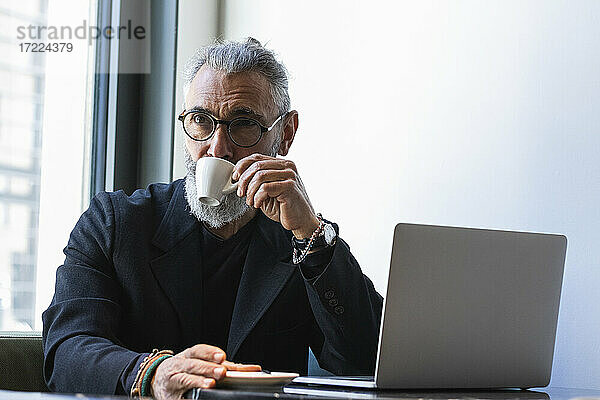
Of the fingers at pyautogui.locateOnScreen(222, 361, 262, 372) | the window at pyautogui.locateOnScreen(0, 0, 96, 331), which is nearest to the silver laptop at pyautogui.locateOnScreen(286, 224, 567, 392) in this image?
the fingers at pyautogui.locateOnScreen(222, 361, 262, 372)

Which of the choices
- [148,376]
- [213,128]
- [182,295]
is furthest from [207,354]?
[213,128]

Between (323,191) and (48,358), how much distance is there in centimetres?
93

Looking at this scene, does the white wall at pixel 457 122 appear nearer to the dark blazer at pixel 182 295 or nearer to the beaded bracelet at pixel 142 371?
the dark blazer at pixel 182 295

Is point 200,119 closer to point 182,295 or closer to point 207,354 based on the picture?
point 182,295

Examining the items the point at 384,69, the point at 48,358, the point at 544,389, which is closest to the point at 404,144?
the point at 384,69

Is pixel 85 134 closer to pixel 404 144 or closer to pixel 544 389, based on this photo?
pixel 404 144

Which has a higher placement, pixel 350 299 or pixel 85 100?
pixel 85 100

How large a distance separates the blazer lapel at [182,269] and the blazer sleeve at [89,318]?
89mm

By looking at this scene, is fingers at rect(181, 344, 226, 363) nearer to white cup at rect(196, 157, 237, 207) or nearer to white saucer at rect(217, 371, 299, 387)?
white saucer at rect(217, 371, 299, 387)

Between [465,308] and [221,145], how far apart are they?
23.2 inches

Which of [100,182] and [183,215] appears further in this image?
[100,182]

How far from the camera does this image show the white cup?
4.87ft

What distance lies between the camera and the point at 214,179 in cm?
149

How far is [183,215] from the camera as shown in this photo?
1.72 meters
